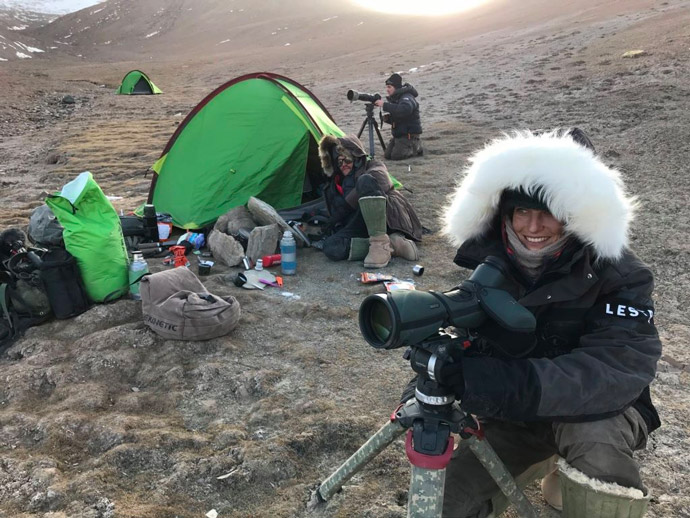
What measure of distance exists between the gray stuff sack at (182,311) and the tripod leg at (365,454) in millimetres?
1737

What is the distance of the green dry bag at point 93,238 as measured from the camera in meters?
4.23

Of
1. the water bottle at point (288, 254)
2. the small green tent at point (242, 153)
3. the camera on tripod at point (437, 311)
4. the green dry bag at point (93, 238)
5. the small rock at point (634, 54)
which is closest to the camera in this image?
the camera on tripod at point (437, 311)

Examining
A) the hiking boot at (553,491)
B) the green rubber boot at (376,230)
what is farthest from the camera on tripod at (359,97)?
the hiking boot at (553,491)

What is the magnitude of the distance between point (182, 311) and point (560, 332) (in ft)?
8.51

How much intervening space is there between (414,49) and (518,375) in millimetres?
28916

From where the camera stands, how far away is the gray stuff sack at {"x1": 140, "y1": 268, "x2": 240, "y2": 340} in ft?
12.5

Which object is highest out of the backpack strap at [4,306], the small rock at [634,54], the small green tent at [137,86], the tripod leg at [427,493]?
the small green tent at [137,86]

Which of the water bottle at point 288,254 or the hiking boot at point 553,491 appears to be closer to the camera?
the hiking boot at point 553,491

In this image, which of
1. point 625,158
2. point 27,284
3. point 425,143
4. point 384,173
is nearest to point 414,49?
point 425,143

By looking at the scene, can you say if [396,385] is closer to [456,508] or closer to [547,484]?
[547,484]

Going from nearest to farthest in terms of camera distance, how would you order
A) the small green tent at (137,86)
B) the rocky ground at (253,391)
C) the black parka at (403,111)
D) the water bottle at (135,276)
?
the rocky ground at (253,391) < the water bottle at (135,276) < the black parka at (403,111) < the small green tent at (137,86)

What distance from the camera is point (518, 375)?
1745 mm

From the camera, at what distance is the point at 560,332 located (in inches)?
80.0

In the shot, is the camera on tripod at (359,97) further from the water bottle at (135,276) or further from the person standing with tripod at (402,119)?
the water bottle at (135,276)
